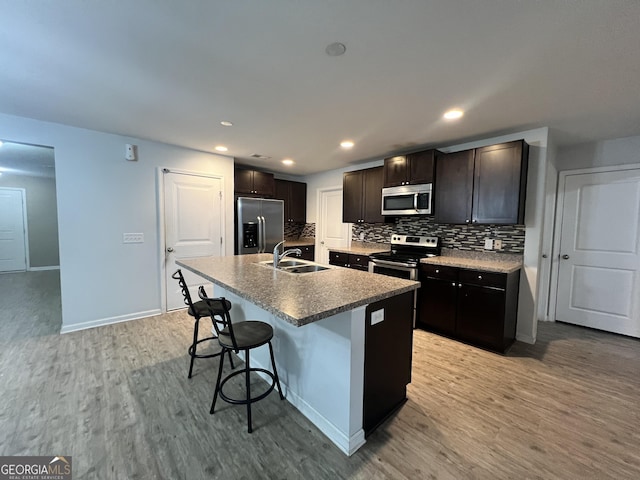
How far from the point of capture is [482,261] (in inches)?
123

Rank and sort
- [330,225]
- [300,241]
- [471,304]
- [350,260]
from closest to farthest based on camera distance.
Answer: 1. [471,304]
2. [350,260]
3. [330,225]
4. [300,241]

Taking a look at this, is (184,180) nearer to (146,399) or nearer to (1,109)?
(1,109)

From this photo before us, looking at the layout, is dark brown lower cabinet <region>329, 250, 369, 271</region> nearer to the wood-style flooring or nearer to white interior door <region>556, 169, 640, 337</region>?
the wood-style flooring

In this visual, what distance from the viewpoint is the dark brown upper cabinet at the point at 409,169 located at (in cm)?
338

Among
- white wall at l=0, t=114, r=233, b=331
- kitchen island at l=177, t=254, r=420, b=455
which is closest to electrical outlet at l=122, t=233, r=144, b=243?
white wall at l=0, t=114, r=233, b=331

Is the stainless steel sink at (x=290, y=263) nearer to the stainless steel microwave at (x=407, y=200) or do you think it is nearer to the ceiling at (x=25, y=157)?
the stainless steel microwave at (x=407, y=200)

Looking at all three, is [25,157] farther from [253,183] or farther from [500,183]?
[500,183]

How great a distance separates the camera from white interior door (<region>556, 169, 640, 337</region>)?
10.2 ft

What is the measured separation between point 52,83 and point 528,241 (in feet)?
15.2

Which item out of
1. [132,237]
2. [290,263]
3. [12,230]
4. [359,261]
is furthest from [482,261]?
[12,230]

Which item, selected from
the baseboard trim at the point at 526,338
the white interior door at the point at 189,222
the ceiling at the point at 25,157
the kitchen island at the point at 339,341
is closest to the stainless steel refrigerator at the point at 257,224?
the white interior door at the point at 189,222

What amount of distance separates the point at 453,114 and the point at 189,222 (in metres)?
3.62

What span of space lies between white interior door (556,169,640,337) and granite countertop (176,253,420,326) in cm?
310

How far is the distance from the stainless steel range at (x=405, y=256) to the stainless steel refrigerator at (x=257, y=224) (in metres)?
1.95
